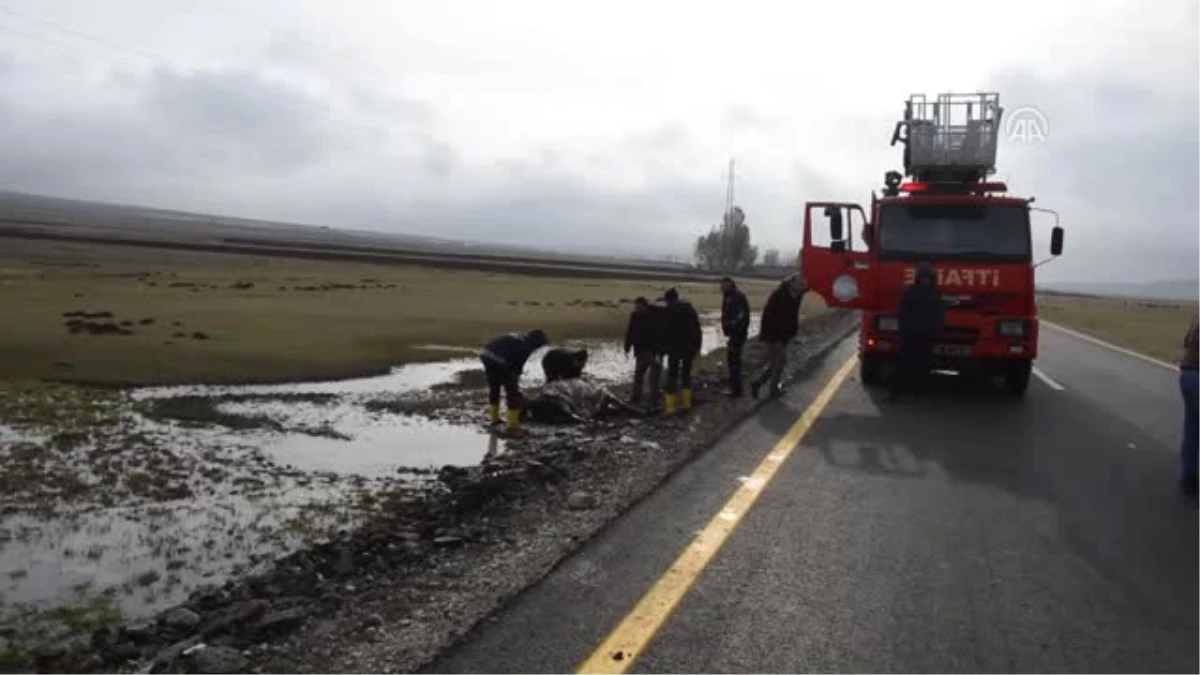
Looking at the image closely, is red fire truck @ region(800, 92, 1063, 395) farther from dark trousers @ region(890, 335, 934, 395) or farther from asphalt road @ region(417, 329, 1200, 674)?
asphalt road @ region(417, 329, 1200, 674)

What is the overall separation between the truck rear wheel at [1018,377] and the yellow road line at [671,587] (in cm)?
683

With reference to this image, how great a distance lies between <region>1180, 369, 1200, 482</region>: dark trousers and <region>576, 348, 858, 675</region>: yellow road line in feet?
11.1

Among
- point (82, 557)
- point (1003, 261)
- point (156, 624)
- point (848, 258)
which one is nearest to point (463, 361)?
point (848, 258)

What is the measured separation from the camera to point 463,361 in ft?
70.1

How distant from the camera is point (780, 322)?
46.8 ft

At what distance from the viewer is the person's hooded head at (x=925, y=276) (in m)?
13.2

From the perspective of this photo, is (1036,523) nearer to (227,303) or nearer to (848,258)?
(848,258)

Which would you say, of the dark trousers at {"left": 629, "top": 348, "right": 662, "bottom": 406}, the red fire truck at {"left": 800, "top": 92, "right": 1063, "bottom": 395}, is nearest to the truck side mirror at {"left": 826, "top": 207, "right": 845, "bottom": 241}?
the red fire truck at {"left": 800, "top": 92, "right": 1063, "bottom": 395}

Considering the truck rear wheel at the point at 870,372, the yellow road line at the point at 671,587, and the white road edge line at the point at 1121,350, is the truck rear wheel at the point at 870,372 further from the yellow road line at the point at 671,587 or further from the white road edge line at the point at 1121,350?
the white road edge line at the point at 1121,350

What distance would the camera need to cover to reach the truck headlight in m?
14.0

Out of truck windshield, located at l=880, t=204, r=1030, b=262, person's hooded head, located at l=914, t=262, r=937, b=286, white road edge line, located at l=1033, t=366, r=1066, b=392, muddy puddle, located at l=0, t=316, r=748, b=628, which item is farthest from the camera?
white road edge line, located at l=1033, t=366, r=1066, b=392

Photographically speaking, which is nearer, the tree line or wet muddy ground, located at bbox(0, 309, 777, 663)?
wet muddy ground, located at bbox(0, 309, 777, 663)

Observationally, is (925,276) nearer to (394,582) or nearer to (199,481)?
(199,481)

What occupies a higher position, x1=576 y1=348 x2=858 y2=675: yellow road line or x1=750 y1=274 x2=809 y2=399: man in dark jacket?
x1=750 y1=274 x2=809 y2=399: man in dark jacket
